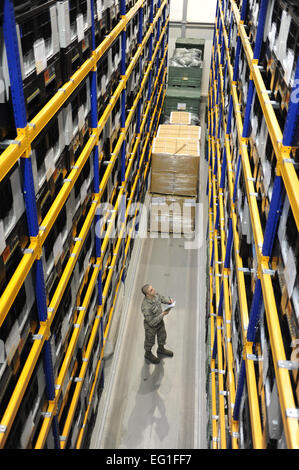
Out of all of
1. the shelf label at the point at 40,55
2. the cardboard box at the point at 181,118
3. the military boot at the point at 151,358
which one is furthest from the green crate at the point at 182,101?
the shelf label at the point at 40,55

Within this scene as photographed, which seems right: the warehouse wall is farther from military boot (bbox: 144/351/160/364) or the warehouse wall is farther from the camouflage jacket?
military boot (bbox: 144/351/160/364)

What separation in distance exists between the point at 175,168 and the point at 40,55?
502cm

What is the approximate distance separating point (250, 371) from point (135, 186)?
4.84 m

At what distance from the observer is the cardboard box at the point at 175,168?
24.3 feet

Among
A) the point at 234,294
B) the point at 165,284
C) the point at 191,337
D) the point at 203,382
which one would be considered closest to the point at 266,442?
the point at 234,294

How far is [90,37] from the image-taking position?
3.57m

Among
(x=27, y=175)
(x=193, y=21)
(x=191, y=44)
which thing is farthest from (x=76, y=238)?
(x=193, y=21)

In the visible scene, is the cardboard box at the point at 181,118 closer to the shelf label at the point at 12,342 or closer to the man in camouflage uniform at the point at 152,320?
the man in camouflage uniform at the point at 152,320

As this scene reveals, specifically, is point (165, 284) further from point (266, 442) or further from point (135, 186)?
point (266, 442)

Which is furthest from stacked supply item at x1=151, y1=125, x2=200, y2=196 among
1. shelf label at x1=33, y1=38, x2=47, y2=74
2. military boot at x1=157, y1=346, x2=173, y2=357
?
shelf label at x1=33, y1=38, x2=47, y2=74

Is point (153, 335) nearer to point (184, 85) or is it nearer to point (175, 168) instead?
point (175, 168)

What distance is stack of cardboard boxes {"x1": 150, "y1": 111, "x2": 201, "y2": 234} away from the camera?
293 inches

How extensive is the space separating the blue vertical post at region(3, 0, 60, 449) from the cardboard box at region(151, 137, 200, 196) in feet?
16.2

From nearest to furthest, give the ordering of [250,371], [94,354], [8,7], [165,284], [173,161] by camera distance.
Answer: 1. [8,7]
2. [250,371]
3. [94,354]
4. [165,284]
5. [173,161]
